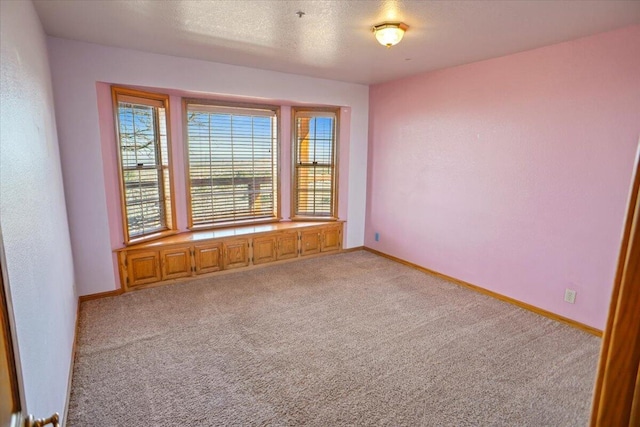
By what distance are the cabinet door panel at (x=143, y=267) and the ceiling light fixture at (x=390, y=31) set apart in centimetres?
333

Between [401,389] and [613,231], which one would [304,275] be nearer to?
[401,389]

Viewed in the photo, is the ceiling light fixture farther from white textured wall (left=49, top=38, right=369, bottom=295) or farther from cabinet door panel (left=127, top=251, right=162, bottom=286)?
cabinet door panel (left=127, top=251, right=162, bottom=286)

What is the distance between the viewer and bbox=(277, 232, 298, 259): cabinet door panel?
16.4ft

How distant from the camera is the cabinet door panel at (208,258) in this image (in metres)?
4.40

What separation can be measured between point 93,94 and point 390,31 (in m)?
2.92

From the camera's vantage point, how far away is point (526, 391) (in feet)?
7.86

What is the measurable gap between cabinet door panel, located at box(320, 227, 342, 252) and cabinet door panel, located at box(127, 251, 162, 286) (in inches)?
92.9

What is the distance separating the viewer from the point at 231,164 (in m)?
4.93

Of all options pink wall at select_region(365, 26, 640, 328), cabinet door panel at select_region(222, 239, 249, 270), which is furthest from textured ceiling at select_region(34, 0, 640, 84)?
cabinet door panel at select_region(222, 239, 249, 270)

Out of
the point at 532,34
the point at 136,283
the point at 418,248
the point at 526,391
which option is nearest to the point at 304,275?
the point at 418,248

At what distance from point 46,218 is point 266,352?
181cm

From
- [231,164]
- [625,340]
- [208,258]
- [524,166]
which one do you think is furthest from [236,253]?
[625,340]

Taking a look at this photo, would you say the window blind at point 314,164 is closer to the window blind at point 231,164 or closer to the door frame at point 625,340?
the window blind at point 231,164

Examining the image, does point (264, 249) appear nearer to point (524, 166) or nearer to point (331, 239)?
point (331, 239)
